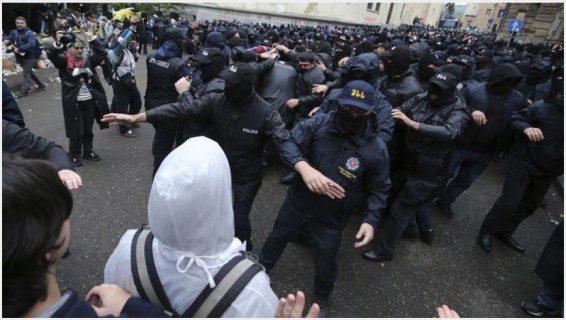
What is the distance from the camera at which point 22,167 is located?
2.79ft

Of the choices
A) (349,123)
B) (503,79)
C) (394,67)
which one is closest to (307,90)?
(394,67)

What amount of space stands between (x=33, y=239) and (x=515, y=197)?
385cm

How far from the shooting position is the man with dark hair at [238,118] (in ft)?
8.75

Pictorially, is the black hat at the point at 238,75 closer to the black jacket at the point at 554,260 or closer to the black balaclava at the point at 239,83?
the black balaclava at the point at 239,83

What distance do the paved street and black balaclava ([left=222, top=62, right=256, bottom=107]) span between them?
159 centimetres

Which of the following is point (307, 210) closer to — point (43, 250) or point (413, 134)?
point (413, 134)

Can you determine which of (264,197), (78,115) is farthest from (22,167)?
(78,115)

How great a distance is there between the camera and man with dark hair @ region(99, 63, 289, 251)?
2.67 m

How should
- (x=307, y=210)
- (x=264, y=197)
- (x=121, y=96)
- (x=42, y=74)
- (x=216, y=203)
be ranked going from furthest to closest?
(x=42, y=74)
(x=121, y=96)
(x=264, y=197)
(x=307, y=210)
(x=216, y=203)

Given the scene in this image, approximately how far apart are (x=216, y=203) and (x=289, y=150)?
1.36 metres

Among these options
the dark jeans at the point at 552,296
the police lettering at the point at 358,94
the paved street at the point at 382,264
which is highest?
the police lettering at the point at 358,94

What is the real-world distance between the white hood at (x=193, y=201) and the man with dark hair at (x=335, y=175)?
1.07m

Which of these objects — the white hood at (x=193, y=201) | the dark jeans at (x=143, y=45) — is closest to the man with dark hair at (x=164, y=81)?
the white hood at (x=193, y=201)

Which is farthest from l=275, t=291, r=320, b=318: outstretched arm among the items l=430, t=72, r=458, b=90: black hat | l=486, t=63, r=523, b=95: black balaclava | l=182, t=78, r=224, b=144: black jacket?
l=486, t=63, r=523, b=95: black balaclava
